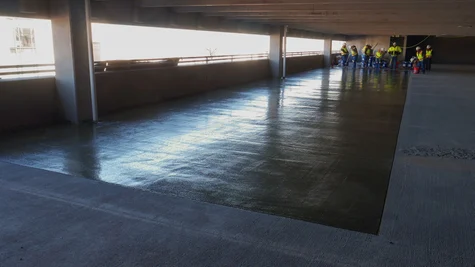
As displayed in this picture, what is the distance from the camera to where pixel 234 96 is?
13727 millimetres

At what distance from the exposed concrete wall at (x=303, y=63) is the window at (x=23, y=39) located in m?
15.8

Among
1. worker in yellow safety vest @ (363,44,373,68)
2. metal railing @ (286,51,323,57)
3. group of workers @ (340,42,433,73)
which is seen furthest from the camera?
worker in yellow safety vest @ (363,44,373,68)

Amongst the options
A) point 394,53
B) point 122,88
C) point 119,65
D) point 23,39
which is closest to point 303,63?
point 394,53

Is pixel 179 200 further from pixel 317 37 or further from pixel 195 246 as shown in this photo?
pixel 317 37

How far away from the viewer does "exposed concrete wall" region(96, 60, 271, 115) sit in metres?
10.6

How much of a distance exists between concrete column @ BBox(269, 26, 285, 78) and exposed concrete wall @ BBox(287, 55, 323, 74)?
2.95 metres

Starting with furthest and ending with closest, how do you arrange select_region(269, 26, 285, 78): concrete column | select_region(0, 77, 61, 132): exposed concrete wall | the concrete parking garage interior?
select_region(269, 26, 285, 78): concrete column
select_region(0, 77, 61, 132): exposed concrete wall
the concrete parking garage interior

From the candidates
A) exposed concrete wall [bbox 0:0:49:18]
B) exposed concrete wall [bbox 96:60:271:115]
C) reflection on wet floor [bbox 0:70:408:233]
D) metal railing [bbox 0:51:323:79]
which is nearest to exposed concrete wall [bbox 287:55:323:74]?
metal railing [bbox 0:51:323:79]

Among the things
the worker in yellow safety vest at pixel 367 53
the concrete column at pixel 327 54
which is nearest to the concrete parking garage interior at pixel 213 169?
the worker in yellow safety vest at pixel 367 53

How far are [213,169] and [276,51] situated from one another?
1553 centimetres

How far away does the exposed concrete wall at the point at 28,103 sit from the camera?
26.2 ft

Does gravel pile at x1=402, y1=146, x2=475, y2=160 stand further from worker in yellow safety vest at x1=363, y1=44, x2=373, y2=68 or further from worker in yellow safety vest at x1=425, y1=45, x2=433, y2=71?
worker in yellow safety vest at x1=363, y1=44, x2=373, y2=68

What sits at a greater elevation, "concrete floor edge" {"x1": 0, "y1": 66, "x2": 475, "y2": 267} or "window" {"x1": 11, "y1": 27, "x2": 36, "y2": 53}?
"window" {"x1": 11, "y1": 27, "x2": 36, "y2": 53}

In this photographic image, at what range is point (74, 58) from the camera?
8.68 meters
